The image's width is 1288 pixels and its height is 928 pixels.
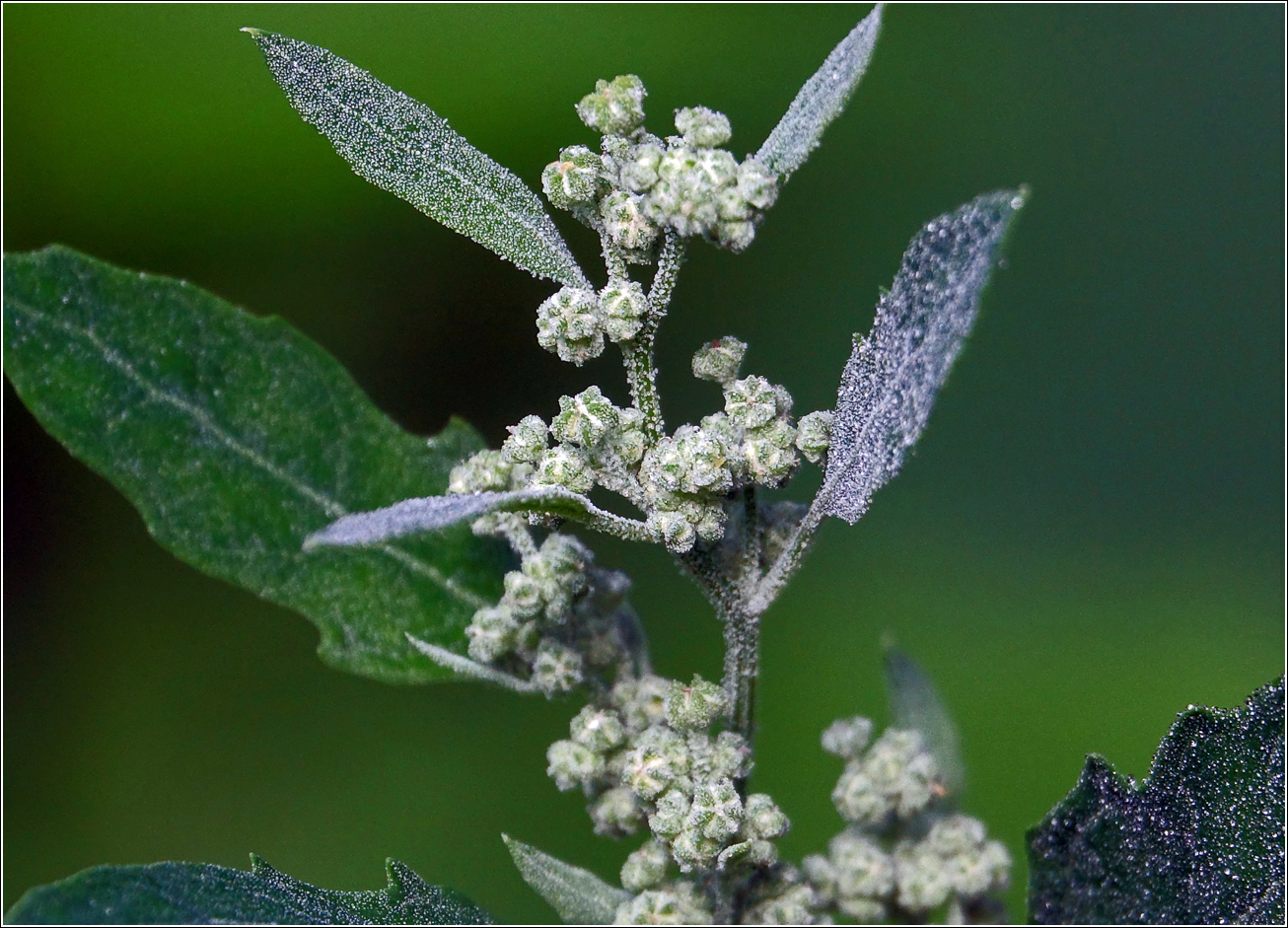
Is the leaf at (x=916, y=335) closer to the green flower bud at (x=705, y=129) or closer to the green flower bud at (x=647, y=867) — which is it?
the green flower bud at (x=705, y=129)

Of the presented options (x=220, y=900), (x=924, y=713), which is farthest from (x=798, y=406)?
(x=220, y=900)

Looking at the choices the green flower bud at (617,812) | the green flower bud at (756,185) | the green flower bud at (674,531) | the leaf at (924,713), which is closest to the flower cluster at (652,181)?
the green flower bud at (756,185)

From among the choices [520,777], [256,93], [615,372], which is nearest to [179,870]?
[615,372]

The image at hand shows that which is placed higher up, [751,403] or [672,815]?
[751,403]

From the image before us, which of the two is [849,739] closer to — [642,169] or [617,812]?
[617,812]

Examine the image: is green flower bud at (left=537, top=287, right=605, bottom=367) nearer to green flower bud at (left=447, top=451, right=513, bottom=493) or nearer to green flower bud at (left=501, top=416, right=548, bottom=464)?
green flower bud at (left=501, top=416, right=548, bottom=464)

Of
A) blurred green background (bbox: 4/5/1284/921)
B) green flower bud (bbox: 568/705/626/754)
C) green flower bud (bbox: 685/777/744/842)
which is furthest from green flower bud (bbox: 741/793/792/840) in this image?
blurred green background (bbox: 4/5/1284/921)

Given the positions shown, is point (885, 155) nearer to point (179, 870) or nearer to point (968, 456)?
point (968, 456)
